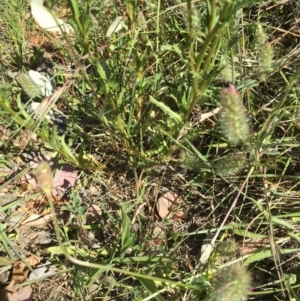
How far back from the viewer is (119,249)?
1.34m

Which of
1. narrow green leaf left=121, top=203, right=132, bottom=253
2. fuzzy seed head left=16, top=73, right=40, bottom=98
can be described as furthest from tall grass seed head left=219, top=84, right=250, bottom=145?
fuzzy seed head left=16, top=73, right=40, bottom=98

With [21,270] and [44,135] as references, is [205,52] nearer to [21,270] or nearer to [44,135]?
[44,135]

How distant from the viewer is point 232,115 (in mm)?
976

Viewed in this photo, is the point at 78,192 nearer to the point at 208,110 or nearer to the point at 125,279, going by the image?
the point at 125,279

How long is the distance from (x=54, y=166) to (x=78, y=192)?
0.12 metres

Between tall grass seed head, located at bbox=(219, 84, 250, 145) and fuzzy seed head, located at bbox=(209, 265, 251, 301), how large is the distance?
1.01 ft

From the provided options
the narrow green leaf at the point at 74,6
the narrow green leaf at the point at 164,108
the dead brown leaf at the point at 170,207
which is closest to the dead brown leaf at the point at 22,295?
the dead brown leaf at the point at 170,207

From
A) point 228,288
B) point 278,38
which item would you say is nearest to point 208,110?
point 278,38

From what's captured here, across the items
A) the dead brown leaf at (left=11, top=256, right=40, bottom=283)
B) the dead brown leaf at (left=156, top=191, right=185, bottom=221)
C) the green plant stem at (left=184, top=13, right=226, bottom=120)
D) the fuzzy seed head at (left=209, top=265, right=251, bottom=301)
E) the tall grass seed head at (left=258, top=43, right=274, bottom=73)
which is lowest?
the dead brown leaf at (left=156, top=191, right=185, bottom=221)

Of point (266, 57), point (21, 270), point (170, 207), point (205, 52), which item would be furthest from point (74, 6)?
point (21, 270)

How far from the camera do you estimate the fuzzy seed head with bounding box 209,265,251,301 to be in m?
0.89

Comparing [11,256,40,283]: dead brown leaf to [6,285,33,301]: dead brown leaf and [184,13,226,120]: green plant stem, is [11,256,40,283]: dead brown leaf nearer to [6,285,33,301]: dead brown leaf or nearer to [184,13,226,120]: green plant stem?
[6,285,33,301]: dead brown leaf

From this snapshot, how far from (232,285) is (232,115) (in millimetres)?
365

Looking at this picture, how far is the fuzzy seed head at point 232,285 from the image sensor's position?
2.92 ft
